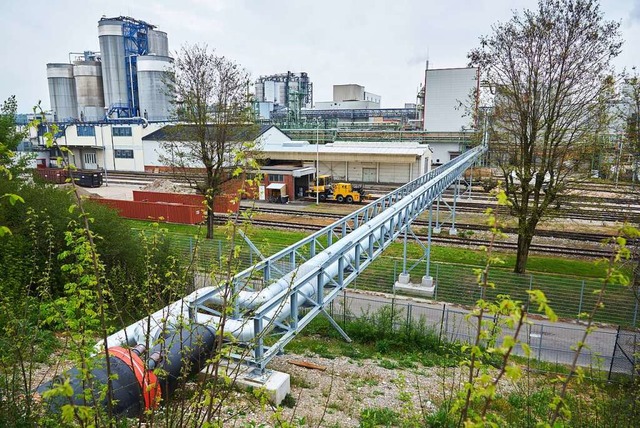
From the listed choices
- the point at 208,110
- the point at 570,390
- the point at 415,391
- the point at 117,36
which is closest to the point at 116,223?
the point at 415,391

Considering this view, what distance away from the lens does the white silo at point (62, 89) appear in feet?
258

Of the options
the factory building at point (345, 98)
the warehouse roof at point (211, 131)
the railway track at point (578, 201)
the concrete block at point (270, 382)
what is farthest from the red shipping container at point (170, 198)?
the factory building at point (345, 98)

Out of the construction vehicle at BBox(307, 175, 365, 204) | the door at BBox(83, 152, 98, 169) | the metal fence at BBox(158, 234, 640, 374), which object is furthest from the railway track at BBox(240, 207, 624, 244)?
the door at BBox(83, 152, 98, 169)

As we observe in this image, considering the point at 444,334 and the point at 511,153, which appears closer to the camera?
the point at 444,334

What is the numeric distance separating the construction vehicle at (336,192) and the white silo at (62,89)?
61.8 m

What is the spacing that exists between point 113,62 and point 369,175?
4942 centimetres

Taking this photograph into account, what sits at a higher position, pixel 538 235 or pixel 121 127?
pixel 121 127

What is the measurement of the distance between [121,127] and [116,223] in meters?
47.6

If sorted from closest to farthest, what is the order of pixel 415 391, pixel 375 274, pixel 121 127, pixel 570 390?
pixel 415 391, pixel 570 390, pixel 375 274, pixel 121 127

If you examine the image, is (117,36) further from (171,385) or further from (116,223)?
(171,385)

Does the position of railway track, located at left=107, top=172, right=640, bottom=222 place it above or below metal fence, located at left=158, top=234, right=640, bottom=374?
above

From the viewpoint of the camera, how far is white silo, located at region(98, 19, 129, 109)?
69.5m

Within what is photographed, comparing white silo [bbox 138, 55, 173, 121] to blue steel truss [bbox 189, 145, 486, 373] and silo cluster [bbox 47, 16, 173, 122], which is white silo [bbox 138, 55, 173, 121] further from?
blue steel truss [bbox 189, 145, 486, 373]

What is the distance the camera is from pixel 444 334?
14.1 m
